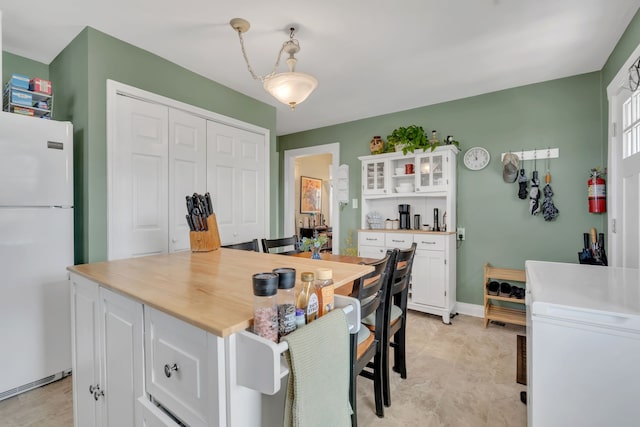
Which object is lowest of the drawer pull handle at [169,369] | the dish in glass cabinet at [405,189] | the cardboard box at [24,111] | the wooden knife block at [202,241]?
the drawer pull handle at [169,369]

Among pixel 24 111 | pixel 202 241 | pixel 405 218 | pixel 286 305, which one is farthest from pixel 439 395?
pixel 24 111

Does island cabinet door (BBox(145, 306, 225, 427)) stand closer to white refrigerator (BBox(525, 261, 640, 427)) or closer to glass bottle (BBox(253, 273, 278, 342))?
glass bottle (BBox(253, 273, 278, 342))

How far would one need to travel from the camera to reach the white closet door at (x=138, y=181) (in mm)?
2271

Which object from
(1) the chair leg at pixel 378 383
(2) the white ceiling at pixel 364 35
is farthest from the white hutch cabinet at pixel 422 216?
(1) the chair leg at pixel 378 383

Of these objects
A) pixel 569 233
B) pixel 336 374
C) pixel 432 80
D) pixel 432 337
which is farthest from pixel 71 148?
pixel 569 233

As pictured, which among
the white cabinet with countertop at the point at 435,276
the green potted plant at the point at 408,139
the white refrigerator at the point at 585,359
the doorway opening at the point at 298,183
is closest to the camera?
the white refrigerator at the point at 585,359

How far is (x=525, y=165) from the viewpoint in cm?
317

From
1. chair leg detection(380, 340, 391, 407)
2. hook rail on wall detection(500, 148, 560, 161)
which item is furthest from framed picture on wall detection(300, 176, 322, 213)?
chair leg detection(380, 340, 391, 407)

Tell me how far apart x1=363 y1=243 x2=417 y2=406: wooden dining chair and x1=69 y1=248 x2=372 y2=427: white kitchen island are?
0.48 metres

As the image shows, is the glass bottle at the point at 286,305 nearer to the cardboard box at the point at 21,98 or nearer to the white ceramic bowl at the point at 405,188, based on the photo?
the cardboard box at the point at 21,98

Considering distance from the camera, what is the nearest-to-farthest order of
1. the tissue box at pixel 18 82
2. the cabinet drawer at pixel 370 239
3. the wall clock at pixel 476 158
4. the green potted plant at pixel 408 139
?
the tissue box at pixel 18 82 → the wall clock at pixel 476 158 → the green potted plant at pixel 408 139 → the cabinet drawer at pixel 370 239

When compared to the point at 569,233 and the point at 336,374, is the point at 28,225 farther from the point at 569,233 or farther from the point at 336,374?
the point at 569,233

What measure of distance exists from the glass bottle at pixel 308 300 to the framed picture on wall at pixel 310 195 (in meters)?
5.97

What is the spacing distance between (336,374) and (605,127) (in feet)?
11.2
